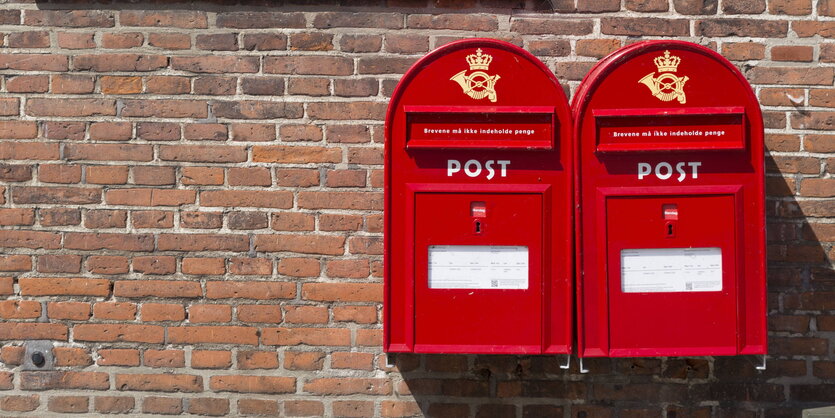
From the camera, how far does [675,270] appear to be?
2092 millimetres

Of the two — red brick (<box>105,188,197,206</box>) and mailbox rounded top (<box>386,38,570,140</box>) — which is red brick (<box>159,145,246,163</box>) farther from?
mailbox rounded top (<box>386,38,570,140</box>)

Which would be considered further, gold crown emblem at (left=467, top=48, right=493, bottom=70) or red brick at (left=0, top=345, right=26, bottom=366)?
red brick at (left=0, top=345, right=26, bottom=366)

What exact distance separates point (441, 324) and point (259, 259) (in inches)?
32.6

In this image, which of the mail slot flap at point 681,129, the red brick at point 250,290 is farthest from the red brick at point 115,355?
the mail slot flap at point 681,129

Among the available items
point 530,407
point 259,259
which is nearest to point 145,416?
point 259,259

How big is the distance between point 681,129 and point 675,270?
0.45m

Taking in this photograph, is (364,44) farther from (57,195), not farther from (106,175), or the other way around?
(57,195)

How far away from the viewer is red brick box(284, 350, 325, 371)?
255 centimetres

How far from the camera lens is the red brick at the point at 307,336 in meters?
2.54

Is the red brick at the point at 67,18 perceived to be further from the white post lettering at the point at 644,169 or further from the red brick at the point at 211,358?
the white post lettering at the point at 644,169

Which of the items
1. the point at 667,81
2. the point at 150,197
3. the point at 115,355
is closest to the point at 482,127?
the point at 667,81

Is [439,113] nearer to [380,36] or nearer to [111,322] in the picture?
[380,36]

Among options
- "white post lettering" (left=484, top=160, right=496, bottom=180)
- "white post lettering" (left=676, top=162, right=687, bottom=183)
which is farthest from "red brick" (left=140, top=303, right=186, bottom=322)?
"white post lettering" (left=676, top=162, right=687, bottom=183)

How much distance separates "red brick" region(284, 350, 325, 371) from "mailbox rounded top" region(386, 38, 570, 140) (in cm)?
105
